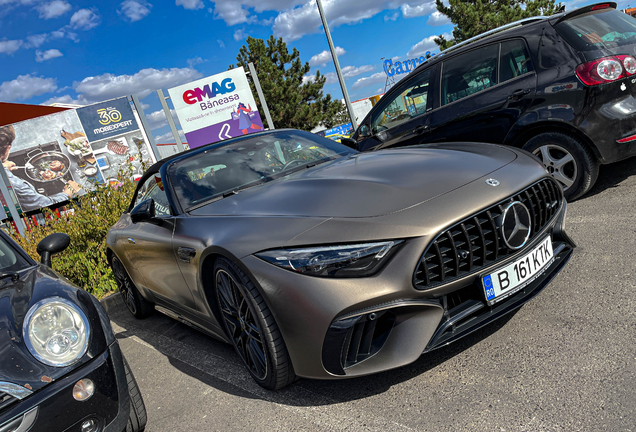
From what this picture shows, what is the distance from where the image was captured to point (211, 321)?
3049 mm

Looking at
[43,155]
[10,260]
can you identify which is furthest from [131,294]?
[43,155]

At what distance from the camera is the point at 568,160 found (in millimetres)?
4398

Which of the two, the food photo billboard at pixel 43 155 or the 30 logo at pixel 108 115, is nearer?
the 30 logo at pixel 108 115

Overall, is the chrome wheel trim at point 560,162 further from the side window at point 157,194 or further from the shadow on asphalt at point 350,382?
the side window at point 157,194

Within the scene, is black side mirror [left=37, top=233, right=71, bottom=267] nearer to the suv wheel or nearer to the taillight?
the suv wheel

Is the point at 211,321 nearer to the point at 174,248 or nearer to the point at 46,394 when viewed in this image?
the point at 174,248

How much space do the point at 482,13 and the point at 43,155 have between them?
23079 mm

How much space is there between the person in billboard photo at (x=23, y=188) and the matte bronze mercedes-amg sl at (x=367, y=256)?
1285 cm

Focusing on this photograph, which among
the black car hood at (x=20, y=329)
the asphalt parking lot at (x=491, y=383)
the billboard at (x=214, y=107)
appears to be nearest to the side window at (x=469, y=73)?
the asphalt parking lot at (x=491, y=383)

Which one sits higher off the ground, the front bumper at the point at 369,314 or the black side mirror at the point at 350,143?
the black side mirror at the point at 350,143

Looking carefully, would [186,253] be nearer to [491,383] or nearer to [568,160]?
[491,383]

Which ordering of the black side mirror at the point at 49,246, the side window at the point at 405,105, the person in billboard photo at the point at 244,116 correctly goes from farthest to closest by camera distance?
the person in billboard photo at the point at 244,116
the side window at the point at 405,105
the black side mirror at the point at 49,246

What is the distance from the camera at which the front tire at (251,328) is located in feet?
7.91

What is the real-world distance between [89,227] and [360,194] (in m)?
5.19
